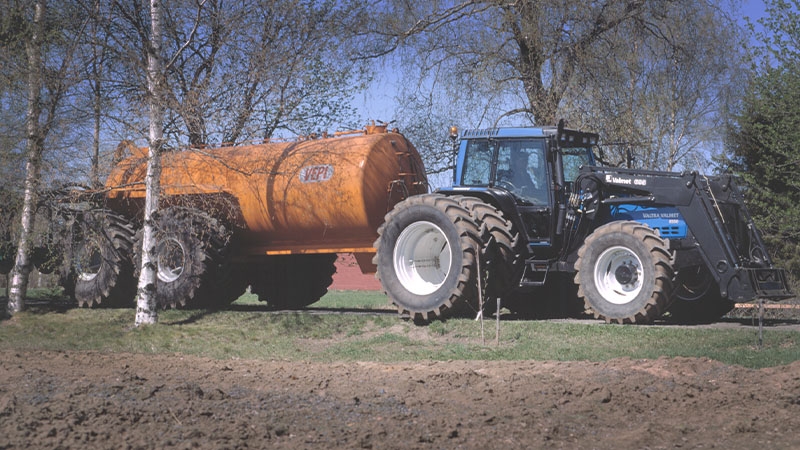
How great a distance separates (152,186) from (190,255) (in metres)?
2.20

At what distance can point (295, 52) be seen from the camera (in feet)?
64.3

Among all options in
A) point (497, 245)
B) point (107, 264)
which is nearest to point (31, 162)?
point (107, 264)

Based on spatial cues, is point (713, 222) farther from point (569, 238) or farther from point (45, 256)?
point (45, 256)

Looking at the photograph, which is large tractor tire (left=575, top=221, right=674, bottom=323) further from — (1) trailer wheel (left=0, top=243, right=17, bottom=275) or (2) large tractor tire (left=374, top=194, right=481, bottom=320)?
(1) trailer wheel (left=0, top=243, right=17, bottom=275)

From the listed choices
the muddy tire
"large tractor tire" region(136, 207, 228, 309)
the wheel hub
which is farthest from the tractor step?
the muddy tire

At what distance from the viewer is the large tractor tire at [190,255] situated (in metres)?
15.9

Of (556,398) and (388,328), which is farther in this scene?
(388,328)

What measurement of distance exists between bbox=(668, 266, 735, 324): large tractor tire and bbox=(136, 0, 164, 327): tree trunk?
8086 millimetres

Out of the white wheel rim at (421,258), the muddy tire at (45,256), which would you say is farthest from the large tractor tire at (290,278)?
the white wheel rim at (421,258)

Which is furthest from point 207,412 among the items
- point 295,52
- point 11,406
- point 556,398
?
point 295,52

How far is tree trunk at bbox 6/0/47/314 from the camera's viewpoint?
15.8 meters

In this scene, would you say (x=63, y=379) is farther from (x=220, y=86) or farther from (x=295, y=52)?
(x=295, y=52)

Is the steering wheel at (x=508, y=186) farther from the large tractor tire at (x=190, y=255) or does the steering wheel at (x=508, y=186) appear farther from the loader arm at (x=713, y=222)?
the large tractor tire at (x=190, y=255)

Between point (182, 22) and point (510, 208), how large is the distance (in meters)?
10.3
